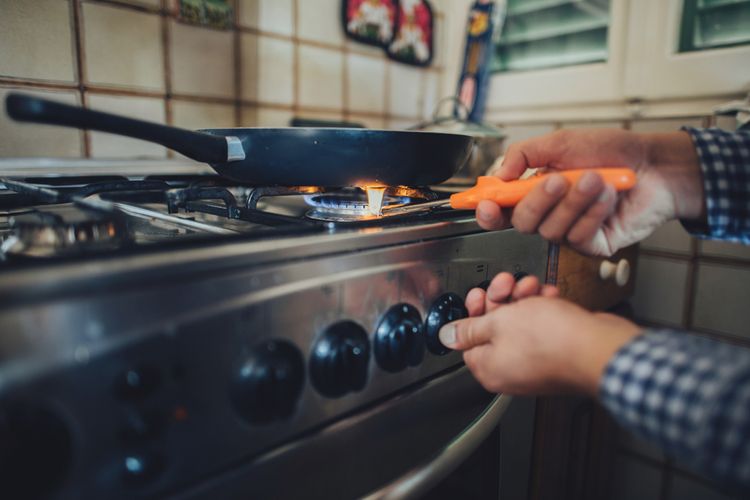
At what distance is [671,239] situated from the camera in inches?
41.3

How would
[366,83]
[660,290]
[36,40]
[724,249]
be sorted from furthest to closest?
[366,83] → [660,290] → [724,249] → [36,40]

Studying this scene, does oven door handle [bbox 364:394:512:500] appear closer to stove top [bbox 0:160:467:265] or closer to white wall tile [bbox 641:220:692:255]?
stove top [bbox 0:160:467:265]

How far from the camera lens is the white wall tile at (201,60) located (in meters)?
0.88

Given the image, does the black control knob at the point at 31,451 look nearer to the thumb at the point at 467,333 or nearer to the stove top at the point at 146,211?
the stove top at the point at 146,211

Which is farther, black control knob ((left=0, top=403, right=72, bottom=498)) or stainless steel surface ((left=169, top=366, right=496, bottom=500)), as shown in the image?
stainless steel surface ((left=169, top=366, right=496, bottom=500))

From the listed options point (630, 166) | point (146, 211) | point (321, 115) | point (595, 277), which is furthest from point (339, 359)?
point (321, 115)

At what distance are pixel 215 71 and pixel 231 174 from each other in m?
0.47

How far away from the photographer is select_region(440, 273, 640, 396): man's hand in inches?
14.2

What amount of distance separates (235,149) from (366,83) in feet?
2.50

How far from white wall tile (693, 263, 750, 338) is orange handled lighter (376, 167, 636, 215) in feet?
2.27

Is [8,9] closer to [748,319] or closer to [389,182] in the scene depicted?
[389,182]

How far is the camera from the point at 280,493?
15.6 inches

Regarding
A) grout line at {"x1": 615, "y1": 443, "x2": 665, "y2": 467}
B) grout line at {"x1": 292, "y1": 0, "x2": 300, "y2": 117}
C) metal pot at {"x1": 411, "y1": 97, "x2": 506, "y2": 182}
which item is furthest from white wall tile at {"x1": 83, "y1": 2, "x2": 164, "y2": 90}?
grout line at {"x1": 615, "y1": 443, "x2": 665, "y2": 467}

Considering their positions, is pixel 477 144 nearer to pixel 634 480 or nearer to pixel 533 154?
pixel 533 154
